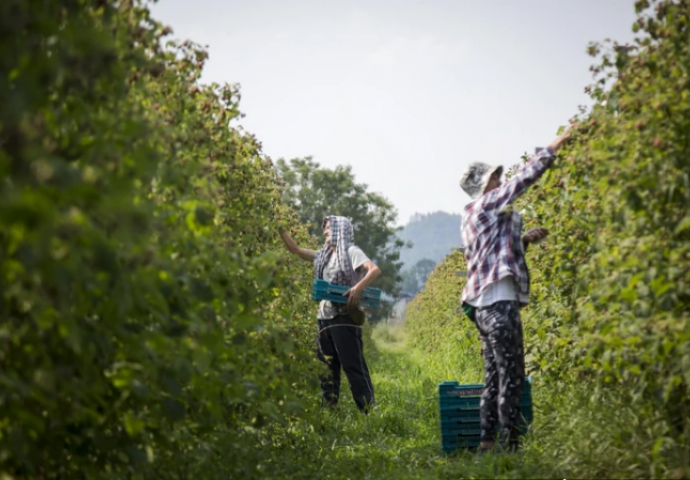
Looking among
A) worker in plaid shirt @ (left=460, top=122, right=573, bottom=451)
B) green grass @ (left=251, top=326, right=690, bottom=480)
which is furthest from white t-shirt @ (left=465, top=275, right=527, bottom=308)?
green grass @ (left=251, top=326, right=690, bottom=480)

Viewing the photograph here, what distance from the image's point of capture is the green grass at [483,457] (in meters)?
3.96

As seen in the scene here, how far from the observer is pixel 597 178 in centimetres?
422

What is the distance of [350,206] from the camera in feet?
133

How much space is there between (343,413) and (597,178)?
3468 millimetres

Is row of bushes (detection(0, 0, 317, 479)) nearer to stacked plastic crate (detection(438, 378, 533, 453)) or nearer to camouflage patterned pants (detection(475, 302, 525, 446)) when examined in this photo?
camouflage patterned pants (detection(475, 302, 525, 446))

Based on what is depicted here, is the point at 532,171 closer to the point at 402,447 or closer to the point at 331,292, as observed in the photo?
the point at 402,447

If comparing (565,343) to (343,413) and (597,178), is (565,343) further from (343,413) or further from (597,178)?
(343,413)

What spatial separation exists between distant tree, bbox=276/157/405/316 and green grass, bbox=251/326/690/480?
100ft

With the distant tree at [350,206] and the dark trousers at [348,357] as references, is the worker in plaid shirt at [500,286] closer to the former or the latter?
the dark trousers at [348,357]

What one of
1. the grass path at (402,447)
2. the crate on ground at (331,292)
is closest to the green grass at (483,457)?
the grass path at (402,447)

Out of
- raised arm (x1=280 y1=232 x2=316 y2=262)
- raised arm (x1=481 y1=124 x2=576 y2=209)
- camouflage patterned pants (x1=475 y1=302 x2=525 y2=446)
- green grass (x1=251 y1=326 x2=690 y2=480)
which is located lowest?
green grass (x1=251 y1=326 x2=690 y2=480)

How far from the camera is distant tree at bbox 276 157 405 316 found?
38750 mm

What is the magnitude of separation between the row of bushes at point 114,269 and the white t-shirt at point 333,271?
2.53m

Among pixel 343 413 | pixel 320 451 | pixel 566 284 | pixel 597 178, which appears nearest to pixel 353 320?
pixel 343 413
